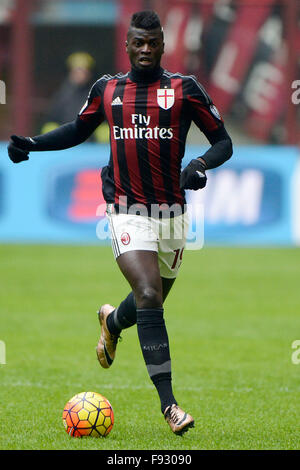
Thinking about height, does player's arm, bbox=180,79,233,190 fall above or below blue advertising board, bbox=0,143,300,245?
above

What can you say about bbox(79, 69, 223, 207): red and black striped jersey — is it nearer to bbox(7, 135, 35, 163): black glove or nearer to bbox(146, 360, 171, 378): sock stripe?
bbox(7, 135, 35, 163): black glove

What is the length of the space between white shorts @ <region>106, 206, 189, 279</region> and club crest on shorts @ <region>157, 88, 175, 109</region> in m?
Answer: 0.63

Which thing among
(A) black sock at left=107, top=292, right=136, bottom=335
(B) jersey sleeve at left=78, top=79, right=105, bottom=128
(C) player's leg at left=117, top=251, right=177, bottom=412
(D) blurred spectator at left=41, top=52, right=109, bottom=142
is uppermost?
(B) jersey sleeve at left=78, top=79, right=105, bottom=128

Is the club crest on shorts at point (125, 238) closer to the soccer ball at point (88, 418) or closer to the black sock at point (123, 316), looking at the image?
the black sock at point (123, 316)

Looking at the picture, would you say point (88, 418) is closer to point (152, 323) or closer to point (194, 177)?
point (152, 323)

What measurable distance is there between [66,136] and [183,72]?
11709 millimetres

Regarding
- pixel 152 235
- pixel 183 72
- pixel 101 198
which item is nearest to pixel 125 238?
pixel 152 235

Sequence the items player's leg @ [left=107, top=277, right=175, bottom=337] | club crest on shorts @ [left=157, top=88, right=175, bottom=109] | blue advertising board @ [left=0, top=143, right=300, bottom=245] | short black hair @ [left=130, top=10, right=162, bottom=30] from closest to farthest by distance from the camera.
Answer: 1. short black hair @ [left=130, top=10, right=162, bottom=30]
2. club crest on shorts @ [left=157, top=88, right=175, bottom=109]
3. player's leg @ [left=107, top=277, right=175, bottom=337]
4. blue advertising board @ [left=0, top=143, right=300, bottom=245]

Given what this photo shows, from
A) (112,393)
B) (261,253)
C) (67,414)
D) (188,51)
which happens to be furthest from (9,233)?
(67,414)

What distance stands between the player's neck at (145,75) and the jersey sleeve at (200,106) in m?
0.17

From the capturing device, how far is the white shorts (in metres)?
5.42

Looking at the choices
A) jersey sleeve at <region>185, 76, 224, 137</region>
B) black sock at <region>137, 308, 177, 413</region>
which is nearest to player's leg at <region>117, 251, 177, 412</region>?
black sock at <region>137, 308, 177, 413</region>

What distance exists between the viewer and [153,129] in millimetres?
5477

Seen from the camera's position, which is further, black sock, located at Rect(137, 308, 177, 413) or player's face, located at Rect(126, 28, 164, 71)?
player's face, located at Rect(126, 28, 164, 71)
